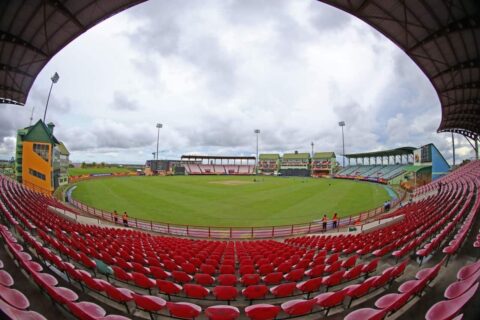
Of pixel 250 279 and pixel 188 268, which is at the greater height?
pixel 250 279

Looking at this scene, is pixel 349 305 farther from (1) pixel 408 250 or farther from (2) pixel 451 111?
(2) pixel 451 111

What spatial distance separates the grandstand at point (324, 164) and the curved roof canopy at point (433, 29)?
80.2m

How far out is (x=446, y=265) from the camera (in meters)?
5.95

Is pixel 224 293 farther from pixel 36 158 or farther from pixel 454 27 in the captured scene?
pixel 36 158

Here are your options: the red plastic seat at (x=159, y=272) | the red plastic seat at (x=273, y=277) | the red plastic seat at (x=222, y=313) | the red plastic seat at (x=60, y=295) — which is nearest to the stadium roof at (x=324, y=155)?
the red plastic seat at (x=273, y=277)

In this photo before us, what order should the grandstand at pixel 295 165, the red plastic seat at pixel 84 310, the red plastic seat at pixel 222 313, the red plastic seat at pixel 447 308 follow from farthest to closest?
the grandstand at pixel 295 165, the red plastic seat at pixel 222 313, the red plastic seat at pixel 84 310, the red plastic seat at pixel 447 308

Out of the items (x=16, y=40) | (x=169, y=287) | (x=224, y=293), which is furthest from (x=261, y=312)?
(x=16, y=40)

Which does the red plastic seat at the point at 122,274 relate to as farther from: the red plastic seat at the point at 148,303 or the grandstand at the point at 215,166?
the grandstand at the point at 215,166

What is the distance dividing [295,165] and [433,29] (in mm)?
92214

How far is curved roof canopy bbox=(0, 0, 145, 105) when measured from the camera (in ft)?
29.1

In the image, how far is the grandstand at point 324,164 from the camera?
91250 millimetres

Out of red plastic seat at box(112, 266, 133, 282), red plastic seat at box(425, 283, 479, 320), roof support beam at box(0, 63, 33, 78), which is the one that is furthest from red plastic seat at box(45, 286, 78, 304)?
roof support beam at box(0, 63, 33, 78)

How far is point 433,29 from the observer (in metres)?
10.2

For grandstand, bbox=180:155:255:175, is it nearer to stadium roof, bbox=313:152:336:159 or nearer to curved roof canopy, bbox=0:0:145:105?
stadium roof, bbox=313:152:336:159
